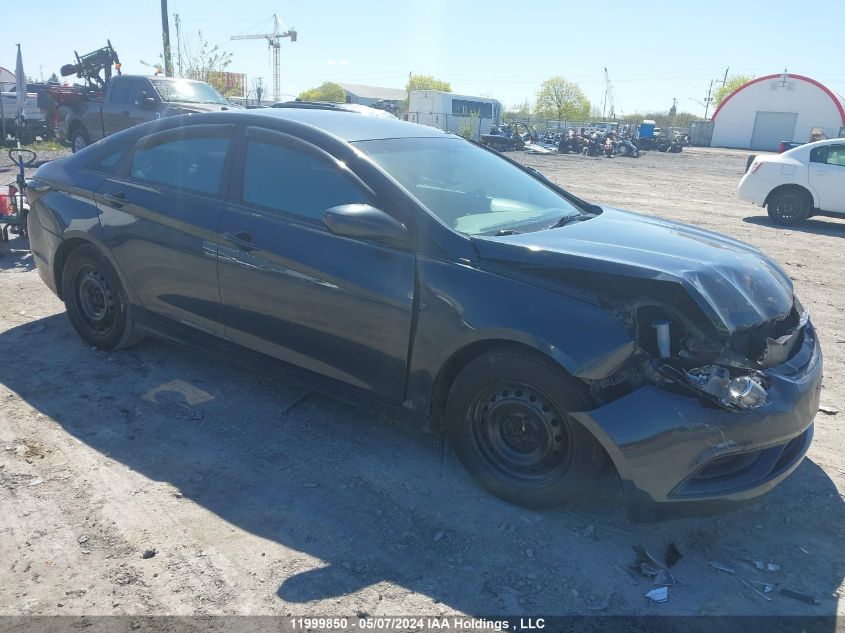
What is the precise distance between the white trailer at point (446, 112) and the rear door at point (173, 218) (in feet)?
124

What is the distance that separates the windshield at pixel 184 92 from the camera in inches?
552

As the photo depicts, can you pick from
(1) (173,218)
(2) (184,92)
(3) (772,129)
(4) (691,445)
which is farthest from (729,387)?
(3) (772,129)

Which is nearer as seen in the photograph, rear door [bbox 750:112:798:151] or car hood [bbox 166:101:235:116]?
car hood [bbox 166:101:235:116]

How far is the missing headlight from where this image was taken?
2.63 metres

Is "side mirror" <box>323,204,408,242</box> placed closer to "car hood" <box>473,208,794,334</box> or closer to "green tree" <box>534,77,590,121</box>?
"car hood" <box>473,208,794,334</box>

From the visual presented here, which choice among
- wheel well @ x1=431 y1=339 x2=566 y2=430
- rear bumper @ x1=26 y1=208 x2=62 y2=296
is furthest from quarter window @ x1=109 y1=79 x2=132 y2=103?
wheel well @ x1=431 y1=339 x2=566 y2=430

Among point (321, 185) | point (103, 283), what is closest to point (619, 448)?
point (321, 185)

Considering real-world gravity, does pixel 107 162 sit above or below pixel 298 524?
above

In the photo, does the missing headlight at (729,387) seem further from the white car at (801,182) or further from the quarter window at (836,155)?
the quarter window at (836,155)

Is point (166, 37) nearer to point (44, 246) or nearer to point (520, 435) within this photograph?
point (44, 246)

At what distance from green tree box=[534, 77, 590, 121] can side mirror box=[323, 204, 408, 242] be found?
318ft

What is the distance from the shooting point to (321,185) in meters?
3.54

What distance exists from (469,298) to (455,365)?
14.0 inches

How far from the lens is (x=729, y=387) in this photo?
8.71 feet
